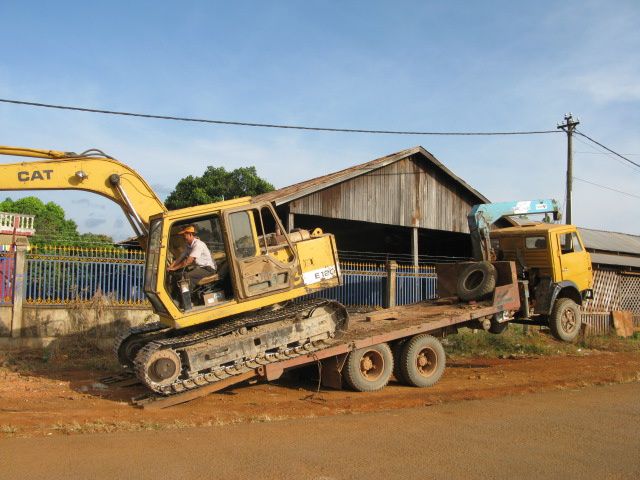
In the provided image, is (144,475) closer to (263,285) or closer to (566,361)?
(263,285)

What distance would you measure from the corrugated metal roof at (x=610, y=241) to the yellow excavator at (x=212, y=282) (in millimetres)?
18717

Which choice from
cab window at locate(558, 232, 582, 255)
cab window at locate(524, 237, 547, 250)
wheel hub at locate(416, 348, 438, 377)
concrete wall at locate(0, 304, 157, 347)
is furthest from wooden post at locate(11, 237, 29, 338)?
cab window at locate(558, 232, 582, 255)

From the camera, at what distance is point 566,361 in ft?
43.6

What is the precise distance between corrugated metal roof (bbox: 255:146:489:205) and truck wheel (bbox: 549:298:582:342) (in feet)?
24.2

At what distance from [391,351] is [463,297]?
8.15 feet

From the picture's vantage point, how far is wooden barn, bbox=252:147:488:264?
1722 centimetres

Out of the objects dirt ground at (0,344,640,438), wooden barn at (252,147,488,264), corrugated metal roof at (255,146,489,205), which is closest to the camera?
dirt ground at (0,344,640,438)

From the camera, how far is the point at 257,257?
862 centimetres

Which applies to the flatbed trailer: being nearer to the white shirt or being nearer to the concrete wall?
the white shirt

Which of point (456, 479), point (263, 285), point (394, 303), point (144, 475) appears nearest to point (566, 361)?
point (394, 303)

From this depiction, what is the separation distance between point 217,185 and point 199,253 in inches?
1132

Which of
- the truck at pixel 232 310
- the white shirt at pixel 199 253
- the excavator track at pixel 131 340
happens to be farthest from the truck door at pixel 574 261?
the excavator track at pixel 131 340

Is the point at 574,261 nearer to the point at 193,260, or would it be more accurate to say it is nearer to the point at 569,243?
the point at 569,243

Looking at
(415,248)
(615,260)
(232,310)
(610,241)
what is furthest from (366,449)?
(610,241)
